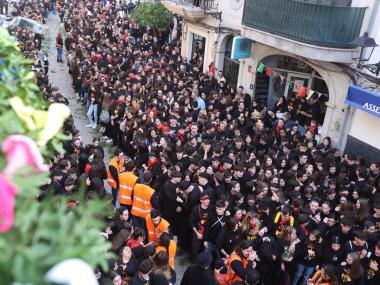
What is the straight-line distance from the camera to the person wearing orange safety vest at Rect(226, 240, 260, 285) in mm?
5703

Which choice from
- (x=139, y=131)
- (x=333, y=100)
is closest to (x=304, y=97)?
(x=333, y=100)

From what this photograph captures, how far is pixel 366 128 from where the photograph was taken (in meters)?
11.4

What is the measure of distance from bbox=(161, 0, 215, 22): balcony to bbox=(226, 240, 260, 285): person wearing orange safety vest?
1315cm

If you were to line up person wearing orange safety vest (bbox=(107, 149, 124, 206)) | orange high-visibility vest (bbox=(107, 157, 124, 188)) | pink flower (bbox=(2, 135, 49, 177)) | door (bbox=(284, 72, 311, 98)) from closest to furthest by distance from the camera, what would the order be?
pink flower (bbox=(2, 135, 49, 177)) → person wearing orange safety vest (bbox=(107, 149, 124, 206)) → orange high-visibility vest (bbox=(107, 157, 124, 188)) → door (bbox=(284, 72, 311, 98))

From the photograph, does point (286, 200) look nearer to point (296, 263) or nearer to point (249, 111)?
point (296, 263)

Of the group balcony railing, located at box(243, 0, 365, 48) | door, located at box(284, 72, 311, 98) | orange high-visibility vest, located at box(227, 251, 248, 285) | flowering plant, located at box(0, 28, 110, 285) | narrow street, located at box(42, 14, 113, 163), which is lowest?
narrow street, located at box(42, 14, 113, 163)

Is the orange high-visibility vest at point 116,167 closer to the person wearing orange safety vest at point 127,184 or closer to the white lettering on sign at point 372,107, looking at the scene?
the person wearing orange safety vest at point 127,184

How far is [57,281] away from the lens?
1423 mm

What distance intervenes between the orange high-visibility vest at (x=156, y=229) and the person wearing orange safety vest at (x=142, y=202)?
590 millimetres

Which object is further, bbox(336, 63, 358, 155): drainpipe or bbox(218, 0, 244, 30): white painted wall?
bbox(218, 0, 244, 30): white painted wall

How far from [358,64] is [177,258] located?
6.79 metres

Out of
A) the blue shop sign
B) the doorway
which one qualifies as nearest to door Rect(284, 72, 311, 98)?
the blue shop sign

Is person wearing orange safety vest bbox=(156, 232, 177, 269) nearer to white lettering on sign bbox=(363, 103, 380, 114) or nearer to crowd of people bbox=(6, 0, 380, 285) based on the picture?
crowd of people bbox=(6, 0, 380, 285)

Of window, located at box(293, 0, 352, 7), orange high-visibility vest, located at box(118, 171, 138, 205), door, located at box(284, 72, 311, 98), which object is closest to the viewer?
orange high-visibility vest, located at box(118, 171, 138, 205)
